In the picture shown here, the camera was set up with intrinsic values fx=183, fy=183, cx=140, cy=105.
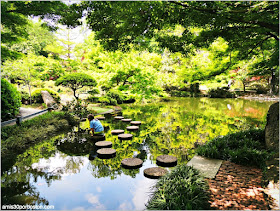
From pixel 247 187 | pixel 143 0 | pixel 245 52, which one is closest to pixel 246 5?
pixel 143 0

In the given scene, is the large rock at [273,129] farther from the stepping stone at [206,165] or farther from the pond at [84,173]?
the pond at [84,173]

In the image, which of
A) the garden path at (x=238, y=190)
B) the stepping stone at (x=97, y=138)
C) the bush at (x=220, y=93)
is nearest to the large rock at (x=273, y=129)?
the garden path at (x=238, y=190)

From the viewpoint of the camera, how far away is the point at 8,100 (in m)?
8.62

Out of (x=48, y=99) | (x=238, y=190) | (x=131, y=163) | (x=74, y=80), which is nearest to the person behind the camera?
(x=238, y=190)

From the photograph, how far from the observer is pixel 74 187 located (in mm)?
4113

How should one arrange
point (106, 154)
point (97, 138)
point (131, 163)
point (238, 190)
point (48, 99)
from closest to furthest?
1. point (238, 190)
2. point (131, 163)
3. point (106, 154)
4. point (97, 138)
5. point (48, 99)

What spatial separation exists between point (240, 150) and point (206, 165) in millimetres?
1136

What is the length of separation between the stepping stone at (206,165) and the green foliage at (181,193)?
359mm

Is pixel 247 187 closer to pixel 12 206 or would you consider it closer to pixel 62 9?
pixel 12 206

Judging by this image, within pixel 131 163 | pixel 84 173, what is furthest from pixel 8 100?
pixel 131 163

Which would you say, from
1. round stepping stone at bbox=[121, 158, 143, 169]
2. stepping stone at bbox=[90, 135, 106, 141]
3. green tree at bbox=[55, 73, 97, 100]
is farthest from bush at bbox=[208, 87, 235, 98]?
round stepping stone at bbox=[121, 158, 143, 169]

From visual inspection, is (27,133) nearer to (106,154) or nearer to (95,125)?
(95,125)

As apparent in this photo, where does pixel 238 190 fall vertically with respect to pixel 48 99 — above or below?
below

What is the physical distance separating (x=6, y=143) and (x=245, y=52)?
8535 millimetres
